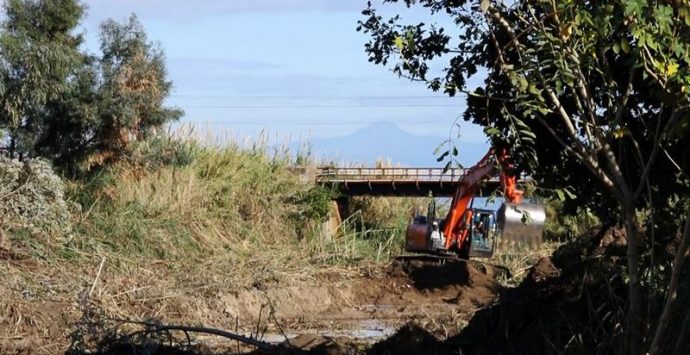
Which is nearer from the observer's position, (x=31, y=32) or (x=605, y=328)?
(x=605, y=328)

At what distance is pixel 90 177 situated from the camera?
74.4 ft

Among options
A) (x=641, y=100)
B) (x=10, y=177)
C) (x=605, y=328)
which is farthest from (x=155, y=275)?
(x=641, y=100)

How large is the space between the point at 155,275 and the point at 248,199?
24.6 ft

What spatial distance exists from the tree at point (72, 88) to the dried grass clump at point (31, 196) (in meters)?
1.52

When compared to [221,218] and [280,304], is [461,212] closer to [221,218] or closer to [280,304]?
[280,304]

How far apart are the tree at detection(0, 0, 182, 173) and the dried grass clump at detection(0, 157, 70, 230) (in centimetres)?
152

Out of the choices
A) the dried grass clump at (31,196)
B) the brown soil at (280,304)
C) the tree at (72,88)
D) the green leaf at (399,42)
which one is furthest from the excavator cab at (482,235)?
the green leaf at (399,42)

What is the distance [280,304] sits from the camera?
20.0 metres

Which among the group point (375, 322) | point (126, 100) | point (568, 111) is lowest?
point (375, 322)

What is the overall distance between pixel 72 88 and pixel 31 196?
267 cm

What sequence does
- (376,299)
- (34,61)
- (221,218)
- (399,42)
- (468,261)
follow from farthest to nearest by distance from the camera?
(221,218)
(468,261)
(376,299)
(34,61)
(399,42)

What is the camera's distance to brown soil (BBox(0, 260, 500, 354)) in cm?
1416

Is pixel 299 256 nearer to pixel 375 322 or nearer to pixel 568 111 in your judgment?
pixel 375 322

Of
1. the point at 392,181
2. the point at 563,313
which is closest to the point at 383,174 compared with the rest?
the point at 392,181
